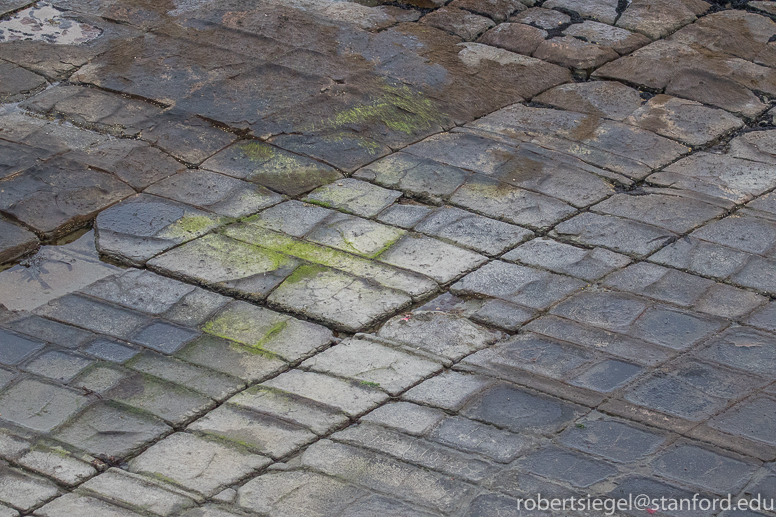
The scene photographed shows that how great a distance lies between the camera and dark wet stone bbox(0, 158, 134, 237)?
4.50 meters

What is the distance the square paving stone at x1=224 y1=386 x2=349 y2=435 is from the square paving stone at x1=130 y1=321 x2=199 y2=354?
1.49 ft

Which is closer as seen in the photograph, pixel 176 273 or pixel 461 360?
pixel 461 360

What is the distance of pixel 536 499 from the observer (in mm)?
3035

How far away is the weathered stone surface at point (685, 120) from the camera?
540 cm

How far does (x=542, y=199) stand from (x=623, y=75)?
167 centimetres

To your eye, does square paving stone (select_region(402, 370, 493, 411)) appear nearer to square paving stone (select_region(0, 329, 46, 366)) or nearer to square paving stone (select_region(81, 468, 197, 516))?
square paving stone (select_region(81, 468, 197, 516))

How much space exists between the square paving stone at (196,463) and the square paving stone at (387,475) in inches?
8.7

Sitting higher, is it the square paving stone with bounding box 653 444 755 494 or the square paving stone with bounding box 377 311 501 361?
the square paving stone with bounding box 653 444 755 494

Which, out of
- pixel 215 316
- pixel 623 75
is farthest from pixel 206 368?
pixel 623 75

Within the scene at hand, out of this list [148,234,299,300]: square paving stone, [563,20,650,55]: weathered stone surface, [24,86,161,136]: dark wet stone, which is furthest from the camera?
[563,20,650,55]: weathered stone surface

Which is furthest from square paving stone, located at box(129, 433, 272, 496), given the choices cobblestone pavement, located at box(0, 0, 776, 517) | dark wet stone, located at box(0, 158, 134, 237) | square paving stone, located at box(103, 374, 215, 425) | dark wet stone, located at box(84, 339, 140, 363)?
dark wet stone, located at box(0, 158, 134, 237)

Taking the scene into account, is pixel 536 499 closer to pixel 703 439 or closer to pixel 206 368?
pixel 703 439

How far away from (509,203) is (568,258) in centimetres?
58

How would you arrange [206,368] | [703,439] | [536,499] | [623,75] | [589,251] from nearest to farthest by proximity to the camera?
[536,499]
[703,439]
[206,368]
[589,251]
[623,75]
